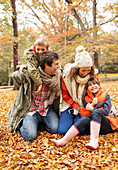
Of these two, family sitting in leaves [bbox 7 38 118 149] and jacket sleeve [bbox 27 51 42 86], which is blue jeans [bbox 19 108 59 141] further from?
jacket sleeve [bbox 27 51 42 86]

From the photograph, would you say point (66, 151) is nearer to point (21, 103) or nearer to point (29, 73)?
point (21, 103)

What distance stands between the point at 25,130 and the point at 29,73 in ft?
2.96

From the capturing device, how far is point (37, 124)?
2.72 metres

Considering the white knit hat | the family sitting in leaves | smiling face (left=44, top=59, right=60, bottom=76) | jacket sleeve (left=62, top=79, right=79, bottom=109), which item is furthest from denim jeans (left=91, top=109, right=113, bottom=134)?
smiling face (left=44, top=59, right=60, bottom=76)

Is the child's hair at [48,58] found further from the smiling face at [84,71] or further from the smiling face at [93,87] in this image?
the smiling face at [93,87]

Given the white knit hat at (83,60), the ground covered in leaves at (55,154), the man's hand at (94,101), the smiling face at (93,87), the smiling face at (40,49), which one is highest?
the smiling face at (40,49)

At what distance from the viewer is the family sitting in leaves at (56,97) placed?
2.46 m

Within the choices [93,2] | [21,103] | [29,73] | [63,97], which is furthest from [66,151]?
[93,2]

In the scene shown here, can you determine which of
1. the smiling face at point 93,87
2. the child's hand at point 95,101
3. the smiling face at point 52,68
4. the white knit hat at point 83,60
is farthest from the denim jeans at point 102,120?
the smiling face at point 52,68

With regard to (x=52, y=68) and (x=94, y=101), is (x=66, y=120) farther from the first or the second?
(x=52, y=68)

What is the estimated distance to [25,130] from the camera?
252cm

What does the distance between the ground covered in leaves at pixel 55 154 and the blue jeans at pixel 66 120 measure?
131mm

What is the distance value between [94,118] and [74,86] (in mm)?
660

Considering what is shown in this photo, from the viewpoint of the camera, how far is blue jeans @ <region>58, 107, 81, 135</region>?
8.66 ft
